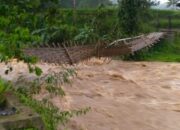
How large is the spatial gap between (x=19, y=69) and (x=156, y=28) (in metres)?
7.99

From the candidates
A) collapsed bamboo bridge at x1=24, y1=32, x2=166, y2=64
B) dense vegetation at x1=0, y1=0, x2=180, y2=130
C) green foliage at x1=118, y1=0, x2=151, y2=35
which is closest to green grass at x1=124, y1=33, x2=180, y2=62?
dense vegetation at x1=0, y1=0, x2=180, y2=130

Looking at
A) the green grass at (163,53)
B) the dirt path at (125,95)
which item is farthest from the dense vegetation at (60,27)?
the dirt path at (125,95)

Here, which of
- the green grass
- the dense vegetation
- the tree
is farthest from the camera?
the tree

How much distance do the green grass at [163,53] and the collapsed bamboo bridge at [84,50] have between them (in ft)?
1.63

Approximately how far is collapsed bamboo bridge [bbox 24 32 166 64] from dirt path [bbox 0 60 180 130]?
1.66 feet

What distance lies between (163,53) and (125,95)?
5.69 meters

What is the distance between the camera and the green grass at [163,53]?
12262 mm

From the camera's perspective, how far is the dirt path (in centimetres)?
616

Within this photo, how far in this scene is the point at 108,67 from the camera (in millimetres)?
11086

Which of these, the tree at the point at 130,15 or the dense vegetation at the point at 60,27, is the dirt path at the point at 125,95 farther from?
the tree at the point at 130,15

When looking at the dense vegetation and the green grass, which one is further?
the green grass

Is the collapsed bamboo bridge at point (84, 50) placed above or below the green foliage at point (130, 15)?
below

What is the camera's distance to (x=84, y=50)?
30.2 ft

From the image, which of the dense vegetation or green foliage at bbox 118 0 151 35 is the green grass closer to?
the dense vegetation
